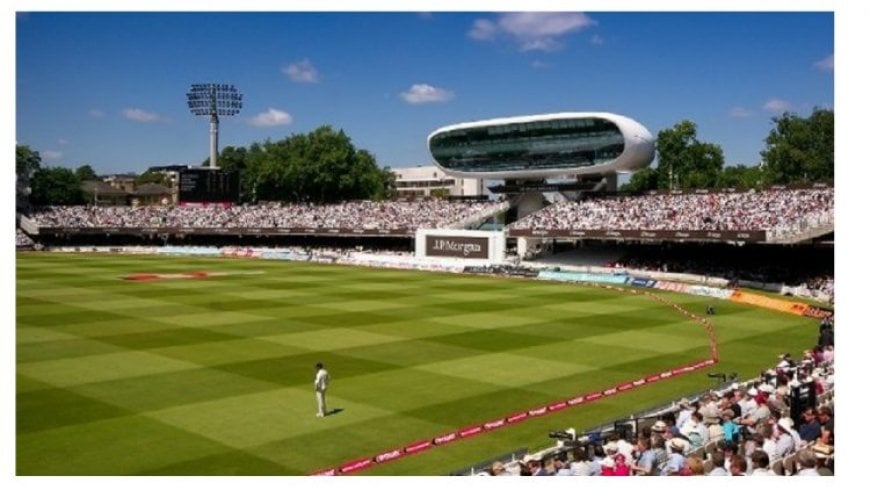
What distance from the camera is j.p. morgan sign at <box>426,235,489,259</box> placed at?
2245 inches

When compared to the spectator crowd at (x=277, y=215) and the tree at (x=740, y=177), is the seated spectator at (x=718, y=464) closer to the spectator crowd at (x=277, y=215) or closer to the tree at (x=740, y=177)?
the spectator crowd at (x=277, y=215)

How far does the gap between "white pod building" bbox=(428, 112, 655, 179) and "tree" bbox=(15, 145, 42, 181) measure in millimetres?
43589

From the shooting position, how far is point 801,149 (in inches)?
3219

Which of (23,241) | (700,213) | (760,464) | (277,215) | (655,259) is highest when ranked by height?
(277,215)

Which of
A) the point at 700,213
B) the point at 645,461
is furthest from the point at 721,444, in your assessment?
the point at 700,213

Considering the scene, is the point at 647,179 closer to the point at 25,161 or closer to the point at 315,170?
the point at 315,170

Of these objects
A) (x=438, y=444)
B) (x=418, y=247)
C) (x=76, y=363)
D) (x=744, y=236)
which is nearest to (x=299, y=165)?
(x=418, y=247)

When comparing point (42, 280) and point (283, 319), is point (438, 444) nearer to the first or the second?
point (283, 319)

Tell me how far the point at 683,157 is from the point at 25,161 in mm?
74049

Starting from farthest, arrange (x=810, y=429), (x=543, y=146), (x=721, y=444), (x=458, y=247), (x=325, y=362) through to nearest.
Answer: (x=543, y=146), (x=458, y=247), (x=325, y=362), (x=810, y=429), (x=721, y=444)

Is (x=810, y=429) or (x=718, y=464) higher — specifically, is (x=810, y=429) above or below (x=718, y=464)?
above

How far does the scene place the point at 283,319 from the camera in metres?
29.8

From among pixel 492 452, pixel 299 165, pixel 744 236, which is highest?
pixel 299 165

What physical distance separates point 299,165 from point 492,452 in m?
84.2
